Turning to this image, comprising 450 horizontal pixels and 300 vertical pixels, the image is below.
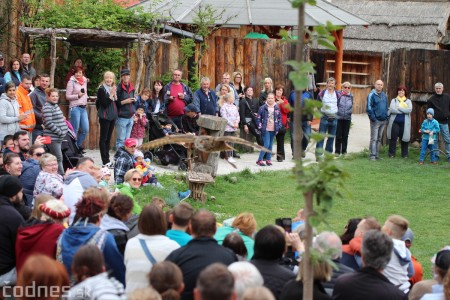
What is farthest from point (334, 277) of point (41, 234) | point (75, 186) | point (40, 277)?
point (75, 186)

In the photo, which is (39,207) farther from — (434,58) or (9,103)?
(434,58)

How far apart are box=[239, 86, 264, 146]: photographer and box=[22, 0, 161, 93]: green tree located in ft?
9.85

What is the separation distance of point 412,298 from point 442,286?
64cm

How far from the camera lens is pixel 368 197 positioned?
1520 cm

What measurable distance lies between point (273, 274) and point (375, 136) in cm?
1265

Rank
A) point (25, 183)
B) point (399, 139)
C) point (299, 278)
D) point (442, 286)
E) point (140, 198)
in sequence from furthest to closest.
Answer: point (399, 139)
point (140, 198)
point (25, 183)
point (442, 286)
point (299, 278)

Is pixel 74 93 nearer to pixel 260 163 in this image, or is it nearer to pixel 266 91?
pixel 260 163

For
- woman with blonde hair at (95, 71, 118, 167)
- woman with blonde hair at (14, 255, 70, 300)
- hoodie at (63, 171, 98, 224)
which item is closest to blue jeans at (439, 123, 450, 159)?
woman with blonde hair at (95, 71, 118, 167)

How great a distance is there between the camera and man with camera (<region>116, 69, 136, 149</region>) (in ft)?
52.3

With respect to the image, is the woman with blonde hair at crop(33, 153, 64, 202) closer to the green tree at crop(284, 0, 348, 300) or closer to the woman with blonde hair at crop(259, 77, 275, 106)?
the green tree at crop(284, 0, 348, 300)

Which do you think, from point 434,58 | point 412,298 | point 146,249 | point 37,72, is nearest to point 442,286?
point 412,298

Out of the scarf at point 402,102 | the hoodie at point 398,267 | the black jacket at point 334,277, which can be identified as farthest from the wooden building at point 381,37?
the black jacket at point 334,277

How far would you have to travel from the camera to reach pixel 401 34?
102 feet

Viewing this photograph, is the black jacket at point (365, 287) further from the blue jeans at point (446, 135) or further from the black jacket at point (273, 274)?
the blue jeans at point (446, 135)
